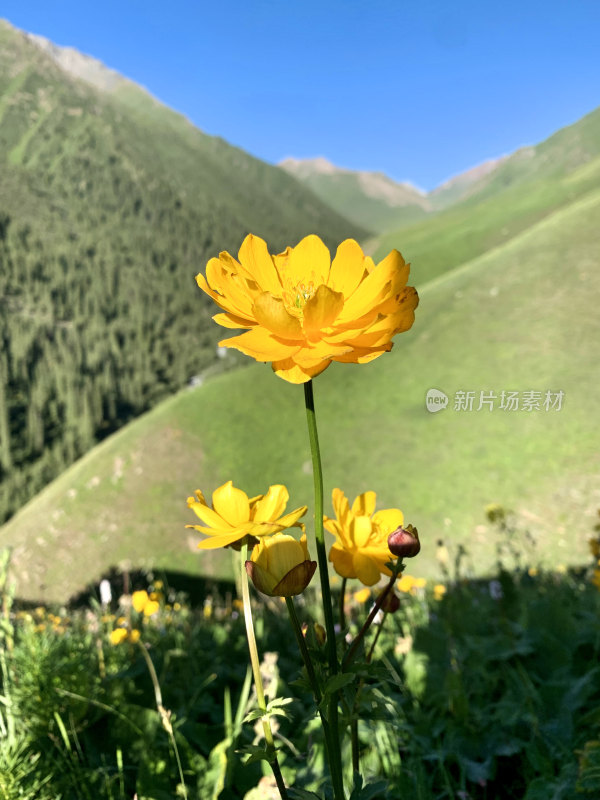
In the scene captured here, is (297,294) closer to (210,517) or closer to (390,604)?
(210,517)

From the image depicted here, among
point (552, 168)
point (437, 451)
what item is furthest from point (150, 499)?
point (552, 168)

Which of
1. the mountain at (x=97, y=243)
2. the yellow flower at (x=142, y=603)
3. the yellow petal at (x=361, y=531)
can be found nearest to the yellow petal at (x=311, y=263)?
the yellow petal at (x=361, y=531)

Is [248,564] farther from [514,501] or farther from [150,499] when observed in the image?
[150,499]

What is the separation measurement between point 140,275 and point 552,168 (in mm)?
104921

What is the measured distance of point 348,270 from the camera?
87cm

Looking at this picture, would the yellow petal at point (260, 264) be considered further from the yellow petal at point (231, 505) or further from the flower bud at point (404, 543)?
the flower bud at point (404, 543)

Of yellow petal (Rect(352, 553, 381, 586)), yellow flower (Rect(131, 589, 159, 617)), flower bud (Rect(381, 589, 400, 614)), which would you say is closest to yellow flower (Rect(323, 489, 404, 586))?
yellow petal (Rect(352, 553, 381, 586))

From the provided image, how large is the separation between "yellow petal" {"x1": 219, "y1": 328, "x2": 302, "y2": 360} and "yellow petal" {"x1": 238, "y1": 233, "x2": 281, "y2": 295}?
18cm

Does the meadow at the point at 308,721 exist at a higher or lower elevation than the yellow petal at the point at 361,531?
lower

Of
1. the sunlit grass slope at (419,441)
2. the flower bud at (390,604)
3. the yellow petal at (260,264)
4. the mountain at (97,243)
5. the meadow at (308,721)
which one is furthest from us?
the mountain at (97,243)

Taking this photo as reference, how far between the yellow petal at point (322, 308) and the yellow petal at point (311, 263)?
0.18 m

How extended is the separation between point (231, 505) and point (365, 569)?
31cm

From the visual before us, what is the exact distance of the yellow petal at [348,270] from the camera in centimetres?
86

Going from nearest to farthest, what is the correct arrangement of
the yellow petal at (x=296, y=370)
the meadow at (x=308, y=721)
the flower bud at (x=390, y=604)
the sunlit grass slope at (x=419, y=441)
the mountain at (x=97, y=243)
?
the yellow petal at (x=296, y=370) < the flower bud at (x=390, y=604) < the meadow at (x=308, y=721) < the sunlit grass slope at (x=419, y=441) < the mountain at (x=97, y=243)
